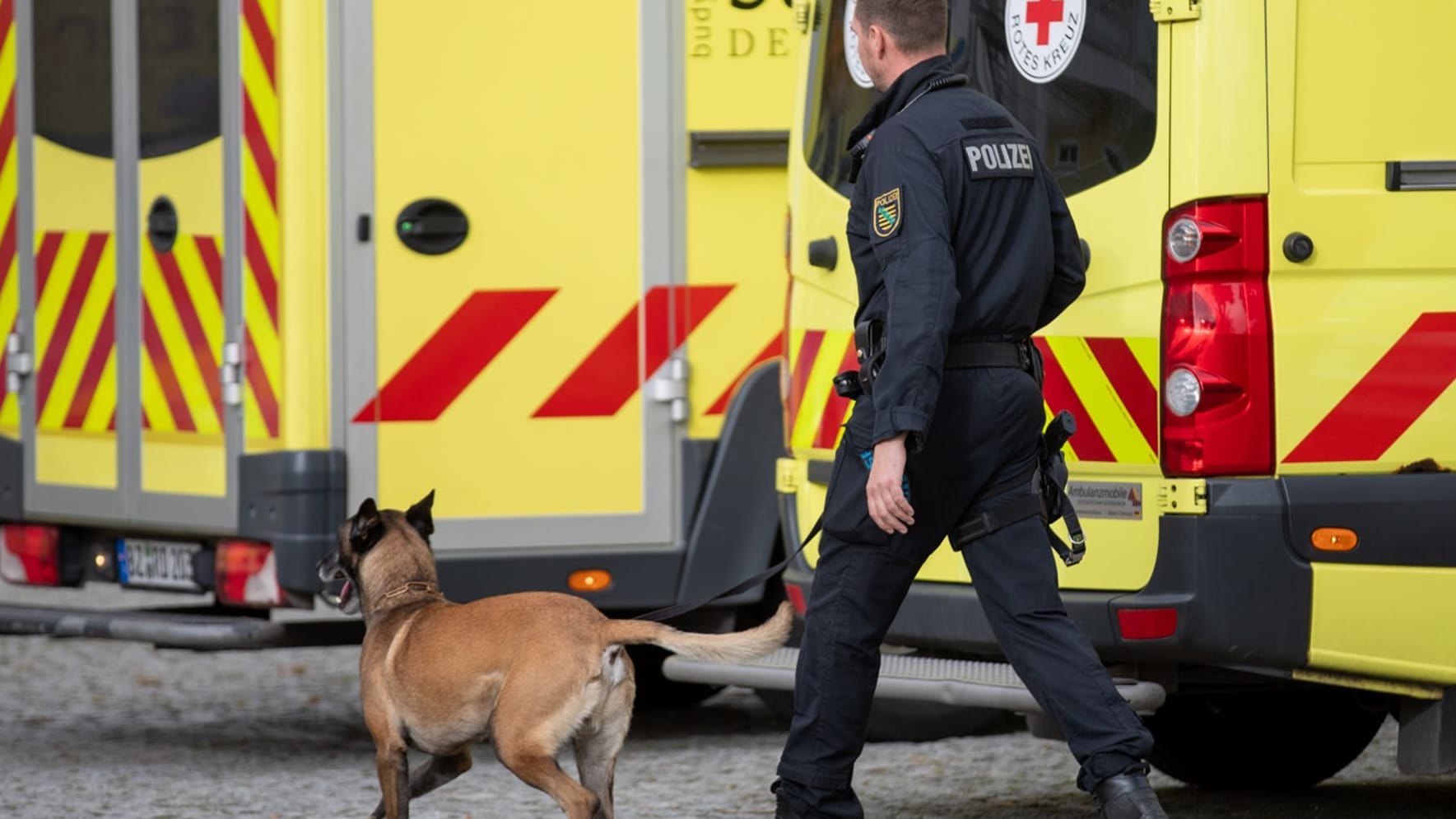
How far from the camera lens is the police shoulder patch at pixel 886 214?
4203 mm

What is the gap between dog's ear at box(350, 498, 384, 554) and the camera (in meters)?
5.16

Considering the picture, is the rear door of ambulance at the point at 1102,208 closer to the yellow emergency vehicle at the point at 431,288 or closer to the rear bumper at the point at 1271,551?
the rear bumper at the point at 1271,551

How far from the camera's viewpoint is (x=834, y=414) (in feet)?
18.1

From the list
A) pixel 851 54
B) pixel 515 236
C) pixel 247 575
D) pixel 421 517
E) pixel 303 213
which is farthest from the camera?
pixel 515 236

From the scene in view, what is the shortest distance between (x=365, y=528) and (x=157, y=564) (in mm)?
1727

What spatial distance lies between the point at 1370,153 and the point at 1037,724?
4.75ft

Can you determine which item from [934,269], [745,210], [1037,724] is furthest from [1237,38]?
[745,210]

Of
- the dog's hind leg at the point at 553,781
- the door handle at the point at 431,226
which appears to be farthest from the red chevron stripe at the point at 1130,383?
the door handle at the point at 431,226

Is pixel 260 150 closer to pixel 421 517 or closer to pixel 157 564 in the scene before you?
pixel 157 564

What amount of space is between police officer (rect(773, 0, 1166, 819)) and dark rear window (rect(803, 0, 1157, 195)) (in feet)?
1.56

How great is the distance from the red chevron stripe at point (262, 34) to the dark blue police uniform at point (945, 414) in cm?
235

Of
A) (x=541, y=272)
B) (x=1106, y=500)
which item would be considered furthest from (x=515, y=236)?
(x=1106, y=500)

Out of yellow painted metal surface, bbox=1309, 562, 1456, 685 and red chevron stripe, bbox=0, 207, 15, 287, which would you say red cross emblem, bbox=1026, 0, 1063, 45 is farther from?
red chevron stripe, bbox=0, 207, 15, 287

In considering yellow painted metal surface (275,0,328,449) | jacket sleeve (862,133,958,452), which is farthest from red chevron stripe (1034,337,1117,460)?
yellow painted metal surface (275,0,328,449)
